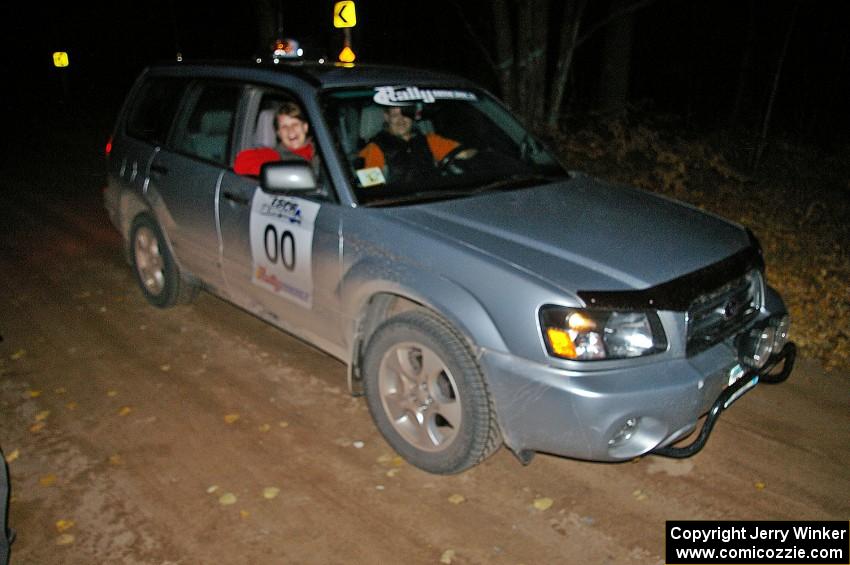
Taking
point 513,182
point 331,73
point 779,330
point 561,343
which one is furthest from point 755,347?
point 331,73

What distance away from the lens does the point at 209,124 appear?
5.15 meters

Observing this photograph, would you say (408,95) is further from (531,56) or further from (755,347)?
(531,56)

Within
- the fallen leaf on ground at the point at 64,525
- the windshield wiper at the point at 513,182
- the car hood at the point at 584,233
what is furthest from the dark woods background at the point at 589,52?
the fallen leaf on ground at the point at 64,525

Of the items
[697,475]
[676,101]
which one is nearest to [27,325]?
[697,475]

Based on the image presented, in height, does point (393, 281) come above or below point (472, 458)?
above

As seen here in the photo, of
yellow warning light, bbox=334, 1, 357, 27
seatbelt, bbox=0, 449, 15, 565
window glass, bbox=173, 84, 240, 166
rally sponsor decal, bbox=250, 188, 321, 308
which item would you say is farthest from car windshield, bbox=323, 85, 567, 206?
yellow warning light, bbox=334, 1, 357, 27

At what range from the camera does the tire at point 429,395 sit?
3.37 metres

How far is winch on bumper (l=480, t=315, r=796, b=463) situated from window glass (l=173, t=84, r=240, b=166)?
263 centimetres

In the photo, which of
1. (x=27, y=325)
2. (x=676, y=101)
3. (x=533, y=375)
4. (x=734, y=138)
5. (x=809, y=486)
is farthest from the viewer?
(x=676, y=101)

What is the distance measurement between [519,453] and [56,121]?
22758 mm

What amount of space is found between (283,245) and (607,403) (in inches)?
83.8

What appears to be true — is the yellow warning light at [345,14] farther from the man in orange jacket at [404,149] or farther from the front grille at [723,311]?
the front grille at [723,311]

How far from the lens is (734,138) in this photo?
10867mm

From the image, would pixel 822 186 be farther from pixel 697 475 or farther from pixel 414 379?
pixel 414 379
